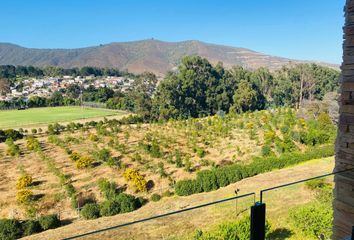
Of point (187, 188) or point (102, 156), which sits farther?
point (102, 156)

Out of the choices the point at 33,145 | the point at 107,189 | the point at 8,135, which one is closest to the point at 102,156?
the point at 107,189

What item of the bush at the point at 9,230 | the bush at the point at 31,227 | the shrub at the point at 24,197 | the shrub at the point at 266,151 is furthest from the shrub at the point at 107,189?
the shrub at the point at 266,151

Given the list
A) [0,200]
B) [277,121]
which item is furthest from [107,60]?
[0,200]

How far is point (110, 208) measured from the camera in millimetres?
12188

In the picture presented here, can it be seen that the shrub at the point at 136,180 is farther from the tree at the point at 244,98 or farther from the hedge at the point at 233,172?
the tree at the point at 244,98

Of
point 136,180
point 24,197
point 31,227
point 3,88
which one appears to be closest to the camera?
point 31,227

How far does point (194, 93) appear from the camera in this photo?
41156mm

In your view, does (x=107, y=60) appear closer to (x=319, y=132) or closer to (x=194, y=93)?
(x=194, y=93)

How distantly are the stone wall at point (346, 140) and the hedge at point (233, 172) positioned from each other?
1099 cm

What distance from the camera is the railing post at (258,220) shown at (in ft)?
8.07

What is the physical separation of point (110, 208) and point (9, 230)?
339cm

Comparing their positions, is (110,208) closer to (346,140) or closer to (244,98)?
(346,140)

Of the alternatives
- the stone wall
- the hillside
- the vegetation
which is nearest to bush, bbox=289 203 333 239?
the vegetation

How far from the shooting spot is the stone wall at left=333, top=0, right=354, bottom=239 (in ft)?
10.6
